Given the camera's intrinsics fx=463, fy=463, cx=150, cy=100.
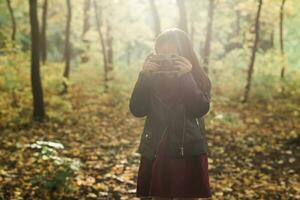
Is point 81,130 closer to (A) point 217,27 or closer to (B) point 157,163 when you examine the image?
(B) point 157,163

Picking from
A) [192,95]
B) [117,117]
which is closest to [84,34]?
[117,117]

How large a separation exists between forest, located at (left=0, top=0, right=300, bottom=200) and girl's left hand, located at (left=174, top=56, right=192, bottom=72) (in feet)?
9.63

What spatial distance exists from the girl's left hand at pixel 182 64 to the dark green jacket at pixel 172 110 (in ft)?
0.25

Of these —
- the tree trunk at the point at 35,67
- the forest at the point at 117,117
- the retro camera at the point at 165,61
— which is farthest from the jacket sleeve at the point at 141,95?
the tree trunk at the point at 35,67

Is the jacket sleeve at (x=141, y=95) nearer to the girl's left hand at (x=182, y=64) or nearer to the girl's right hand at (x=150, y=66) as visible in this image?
the girl's right hand at (x=150, y=66)

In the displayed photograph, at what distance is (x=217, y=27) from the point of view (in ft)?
99.8

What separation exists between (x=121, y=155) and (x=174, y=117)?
6.79 meters

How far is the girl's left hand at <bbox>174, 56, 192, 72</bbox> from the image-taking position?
388cm

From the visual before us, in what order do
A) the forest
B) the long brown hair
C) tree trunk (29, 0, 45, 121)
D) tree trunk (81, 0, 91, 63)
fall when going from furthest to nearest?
tree trunk (81, 0, 91, 63) < tree trunk (29, 0, 45, 121) < the forest < the long brown hair

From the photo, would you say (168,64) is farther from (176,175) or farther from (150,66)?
(176,175)

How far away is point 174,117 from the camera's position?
4.07m

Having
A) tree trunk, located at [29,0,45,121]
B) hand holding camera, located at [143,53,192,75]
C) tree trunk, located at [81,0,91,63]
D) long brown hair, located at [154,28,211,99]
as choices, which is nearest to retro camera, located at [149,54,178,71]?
hand holding camera, located at [143,53,192,75]

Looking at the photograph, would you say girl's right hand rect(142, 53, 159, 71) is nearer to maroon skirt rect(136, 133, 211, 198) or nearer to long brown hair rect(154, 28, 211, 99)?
long brown hair rect(154, 28, 211, 99)

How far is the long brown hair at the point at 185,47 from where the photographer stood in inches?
157
